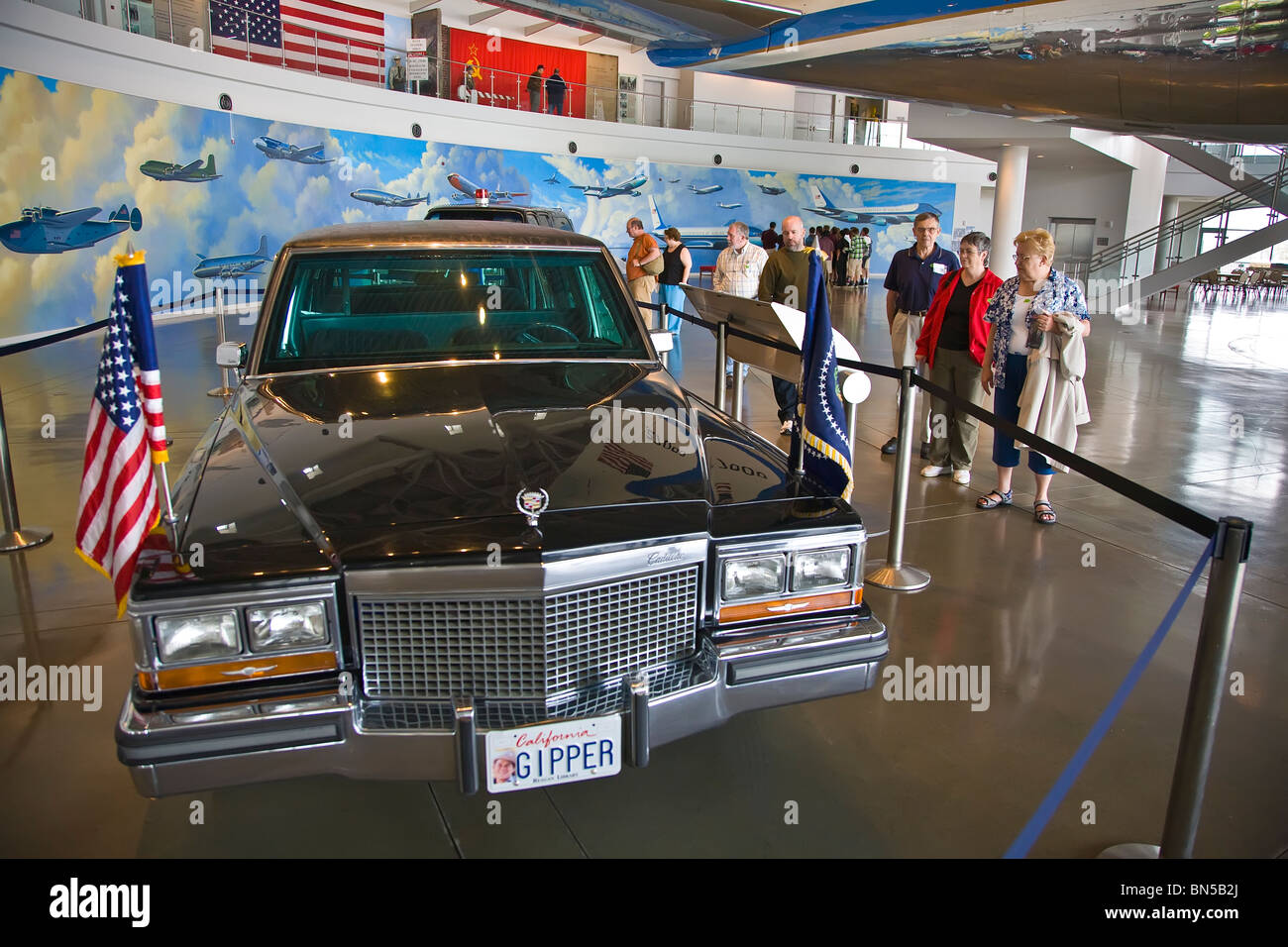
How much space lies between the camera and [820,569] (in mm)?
2672

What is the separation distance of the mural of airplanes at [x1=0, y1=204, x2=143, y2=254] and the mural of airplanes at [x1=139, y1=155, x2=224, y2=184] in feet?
2.75

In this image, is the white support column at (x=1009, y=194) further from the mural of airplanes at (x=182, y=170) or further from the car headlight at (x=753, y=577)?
the car headlight at (x=753, y=577)

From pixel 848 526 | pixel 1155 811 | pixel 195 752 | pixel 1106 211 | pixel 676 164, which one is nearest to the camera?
pixel 195 752

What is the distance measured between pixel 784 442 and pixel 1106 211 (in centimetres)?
2154

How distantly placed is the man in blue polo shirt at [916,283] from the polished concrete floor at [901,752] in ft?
6.29

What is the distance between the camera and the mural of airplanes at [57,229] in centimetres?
1162

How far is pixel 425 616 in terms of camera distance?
7.50ft

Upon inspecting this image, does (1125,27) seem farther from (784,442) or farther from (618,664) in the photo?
(618,664)

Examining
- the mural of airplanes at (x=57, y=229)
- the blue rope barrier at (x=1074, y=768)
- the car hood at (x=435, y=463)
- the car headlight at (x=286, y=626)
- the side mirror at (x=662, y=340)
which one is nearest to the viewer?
the blue rope barrier at (x=1074, y=768)

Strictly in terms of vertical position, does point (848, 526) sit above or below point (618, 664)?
above

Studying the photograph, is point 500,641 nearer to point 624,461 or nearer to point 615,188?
point 624,461

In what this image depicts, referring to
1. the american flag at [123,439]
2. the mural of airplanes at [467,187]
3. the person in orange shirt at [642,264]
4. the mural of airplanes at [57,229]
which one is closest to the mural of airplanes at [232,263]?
the mural of airplanes at [57,229]

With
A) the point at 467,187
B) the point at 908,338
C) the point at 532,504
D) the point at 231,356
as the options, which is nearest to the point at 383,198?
the point at 467,187
